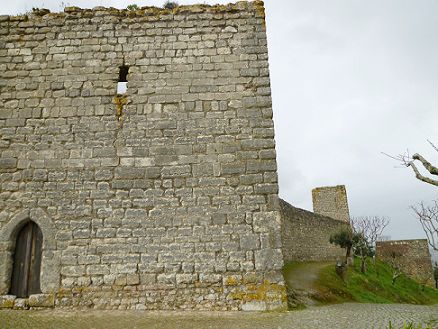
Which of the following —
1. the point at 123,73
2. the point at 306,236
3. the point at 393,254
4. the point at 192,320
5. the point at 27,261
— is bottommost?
the point at 192,320

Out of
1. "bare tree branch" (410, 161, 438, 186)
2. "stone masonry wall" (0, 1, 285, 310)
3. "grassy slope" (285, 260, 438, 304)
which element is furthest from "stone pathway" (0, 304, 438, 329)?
"grassy slope" (285, 260, 438, 304)

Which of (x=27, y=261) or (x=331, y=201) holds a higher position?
(x=331, y=201)

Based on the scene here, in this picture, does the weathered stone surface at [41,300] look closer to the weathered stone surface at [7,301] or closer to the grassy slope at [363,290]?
the weathered stone surface at [7,301]

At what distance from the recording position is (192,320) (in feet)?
16.9

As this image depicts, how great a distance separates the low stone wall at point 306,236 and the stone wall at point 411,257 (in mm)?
7324

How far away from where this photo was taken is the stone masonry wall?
19.5 ft

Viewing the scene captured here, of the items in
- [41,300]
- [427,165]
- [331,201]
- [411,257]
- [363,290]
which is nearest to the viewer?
[427,165]

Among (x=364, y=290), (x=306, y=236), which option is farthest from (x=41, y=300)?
(x=306, y=236)

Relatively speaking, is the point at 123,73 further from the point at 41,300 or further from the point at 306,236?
the point at 306,236

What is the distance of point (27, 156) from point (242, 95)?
3.82 meters

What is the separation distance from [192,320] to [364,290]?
35.7ft

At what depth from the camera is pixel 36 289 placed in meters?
6.03

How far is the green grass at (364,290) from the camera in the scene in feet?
37.3

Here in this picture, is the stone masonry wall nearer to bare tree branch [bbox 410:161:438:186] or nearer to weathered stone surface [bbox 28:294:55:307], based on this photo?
weathered stone surface [bbox 28:294:55:307]
